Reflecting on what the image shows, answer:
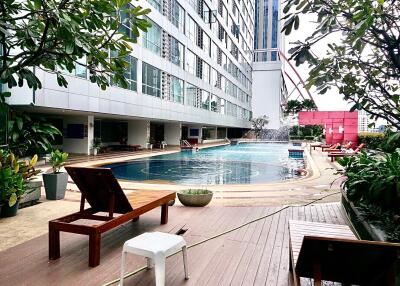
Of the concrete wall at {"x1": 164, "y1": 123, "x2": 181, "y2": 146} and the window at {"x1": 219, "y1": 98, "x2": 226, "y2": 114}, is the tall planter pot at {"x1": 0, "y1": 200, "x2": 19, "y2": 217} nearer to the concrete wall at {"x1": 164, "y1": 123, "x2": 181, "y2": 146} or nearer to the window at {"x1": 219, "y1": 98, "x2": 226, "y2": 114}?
the concrete wall at {"x1": 164, "y1": 123, "x2": 181, "y2": 146}

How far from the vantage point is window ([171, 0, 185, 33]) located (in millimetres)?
27797

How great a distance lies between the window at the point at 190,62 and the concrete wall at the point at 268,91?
40579 mm

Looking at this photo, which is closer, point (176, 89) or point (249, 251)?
point (249, 251)

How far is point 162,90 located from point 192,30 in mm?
9520

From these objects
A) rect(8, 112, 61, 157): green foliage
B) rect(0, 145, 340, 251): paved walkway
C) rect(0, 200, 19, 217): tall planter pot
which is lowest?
rect(0, 145, 340, 251): paved walkway

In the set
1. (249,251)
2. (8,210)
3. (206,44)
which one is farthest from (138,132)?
(249,251)

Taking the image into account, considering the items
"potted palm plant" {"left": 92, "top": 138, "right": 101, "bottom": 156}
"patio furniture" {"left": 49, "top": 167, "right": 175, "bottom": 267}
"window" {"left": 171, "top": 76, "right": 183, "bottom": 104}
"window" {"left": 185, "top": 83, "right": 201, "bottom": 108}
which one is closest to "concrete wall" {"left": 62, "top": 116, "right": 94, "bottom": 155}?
"potted palm plant" {"left": 92, "top": 138, "right": 101, "bottom": 156}

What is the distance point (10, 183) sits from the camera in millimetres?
5773

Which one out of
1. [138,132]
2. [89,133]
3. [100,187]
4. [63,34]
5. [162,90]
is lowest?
[100,187]

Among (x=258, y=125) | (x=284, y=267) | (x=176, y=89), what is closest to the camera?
(x=284, y=267)

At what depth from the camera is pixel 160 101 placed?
84.0 ft

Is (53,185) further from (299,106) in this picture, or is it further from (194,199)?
(299,106)

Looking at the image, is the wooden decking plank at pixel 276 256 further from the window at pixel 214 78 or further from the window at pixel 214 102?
the window at pixel 214 78

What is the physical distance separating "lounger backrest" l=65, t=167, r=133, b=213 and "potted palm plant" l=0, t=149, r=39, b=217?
207 centimetres
